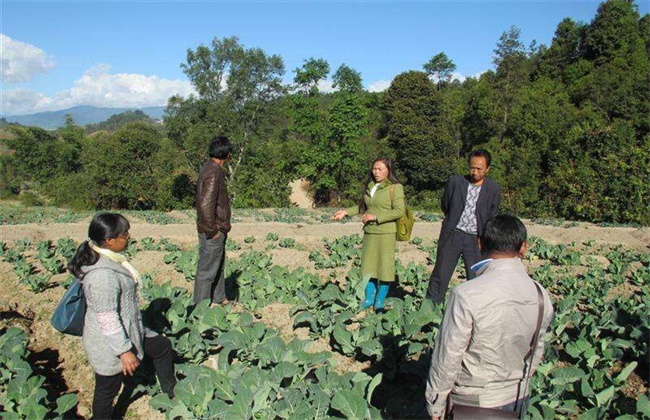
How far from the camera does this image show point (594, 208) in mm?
18078

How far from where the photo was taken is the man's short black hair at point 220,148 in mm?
4559

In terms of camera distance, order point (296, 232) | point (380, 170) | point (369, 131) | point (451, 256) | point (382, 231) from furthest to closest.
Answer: point (369, 131)
point (296, 232)
point (382, 231)
point (380, 170)
point (451, 256)

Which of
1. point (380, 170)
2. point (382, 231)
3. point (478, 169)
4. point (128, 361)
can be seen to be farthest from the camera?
point (382, 231)

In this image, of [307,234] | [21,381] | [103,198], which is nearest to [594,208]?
[307,234]

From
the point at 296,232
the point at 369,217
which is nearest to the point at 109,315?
the point at 369,217

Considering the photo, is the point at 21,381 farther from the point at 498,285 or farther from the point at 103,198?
the point at 103,198

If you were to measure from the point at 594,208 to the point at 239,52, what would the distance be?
24.1 metres

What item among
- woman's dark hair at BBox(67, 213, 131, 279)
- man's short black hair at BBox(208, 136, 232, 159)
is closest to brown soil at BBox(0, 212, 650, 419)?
woman's dark hair at BBox(67, 213, 131, 279)

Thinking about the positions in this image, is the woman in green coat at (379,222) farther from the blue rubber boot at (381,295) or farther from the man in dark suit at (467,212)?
the man in dark suit at (467,212)

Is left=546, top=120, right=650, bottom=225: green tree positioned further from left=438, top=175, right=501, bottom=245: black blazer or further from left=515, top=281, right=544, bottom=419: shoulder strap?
left=515, top=281, right=544, bottom=419: shoulder strap

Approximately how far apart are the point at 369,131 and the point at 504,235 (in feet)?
98.4

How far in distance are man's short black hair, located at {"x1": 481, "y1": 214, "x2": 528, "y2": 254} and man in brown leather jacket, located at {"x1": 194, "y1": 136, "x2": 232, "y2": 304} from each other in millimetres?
3072

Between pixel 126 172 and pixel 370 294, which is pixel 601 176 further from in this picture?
pixel 126 172

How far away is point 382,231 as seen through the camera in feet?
15.9
